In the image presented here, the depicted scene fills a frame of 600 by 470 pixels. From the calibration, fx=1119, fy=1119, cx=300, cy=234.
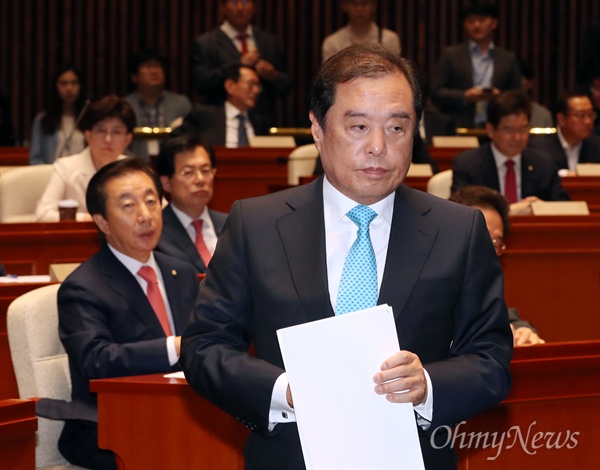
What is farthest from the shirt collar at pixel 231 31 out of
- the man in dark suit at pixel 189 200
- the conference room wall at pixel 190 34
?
the man in dark suit at pixel 189 200

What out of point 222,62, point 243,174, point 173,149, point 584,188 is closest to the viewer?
point 173,149

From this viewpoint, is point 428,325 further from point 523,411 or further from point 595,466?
point 595,466

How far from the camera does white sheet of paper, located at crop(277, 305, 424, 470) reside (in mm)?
1695

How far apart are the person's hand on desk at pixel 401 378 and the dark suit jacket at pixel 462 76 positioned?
623cm

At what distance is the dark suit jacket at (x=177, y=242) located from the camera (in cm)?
457

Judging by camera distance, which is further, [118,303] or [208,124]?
[208,124]

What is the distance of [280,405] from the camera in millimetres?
1781

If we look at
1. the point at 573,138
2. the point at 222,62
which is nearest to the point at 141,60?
the point at 222,62

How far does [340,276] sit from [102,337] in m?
1.52

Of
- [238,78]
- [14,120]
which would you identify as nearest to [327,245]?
[238,78]

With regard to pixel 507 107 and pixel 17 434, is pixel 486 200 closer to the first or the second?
pixel 17 434

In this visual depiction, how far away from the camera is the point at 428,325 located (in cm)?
183

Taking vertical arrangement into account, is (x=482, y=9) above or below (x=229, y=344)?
above

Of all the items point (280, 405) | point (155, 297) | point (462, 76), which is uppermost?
point (462, 76)
